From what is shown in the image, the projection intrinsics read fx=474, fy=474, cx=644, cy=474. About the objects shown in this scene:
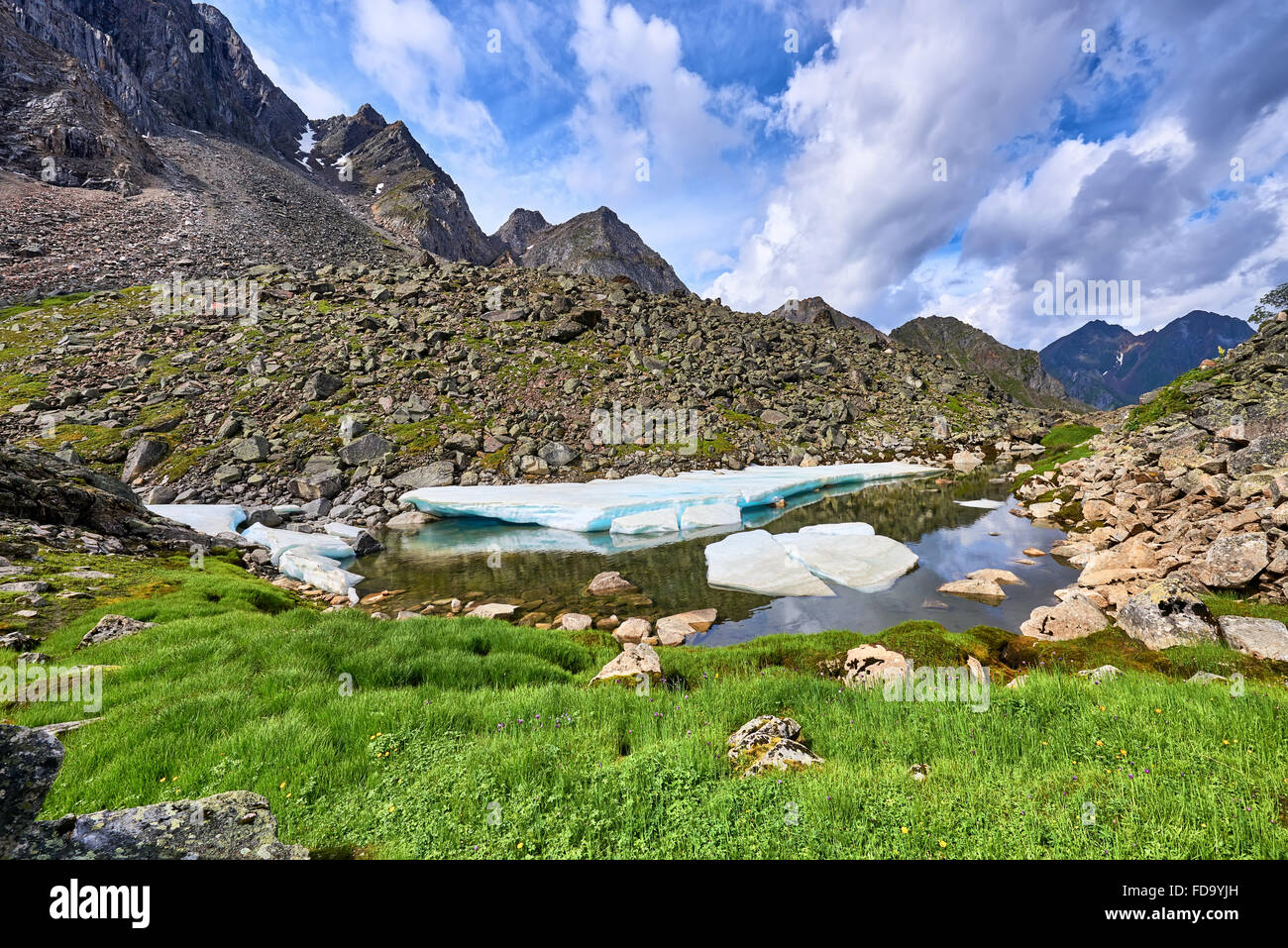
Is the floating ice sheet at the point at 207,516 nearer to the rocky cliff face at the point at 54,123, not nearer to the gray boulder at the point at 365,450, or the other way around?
the gray boulder at the point at 365,450

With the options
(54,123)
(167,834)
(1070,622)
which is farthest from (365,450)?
(54,123)

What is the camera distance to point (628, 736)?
723 cm

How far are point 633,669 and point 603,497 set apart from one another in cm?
2964

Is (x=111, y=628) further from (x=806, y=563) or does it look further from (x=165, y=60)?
(x=165, y=60)

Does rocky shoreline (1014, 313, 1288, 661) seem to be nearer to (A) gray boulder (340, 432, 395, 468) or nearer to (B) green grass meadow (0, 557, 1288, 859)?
(B) green grass meadow (0, 557, 1288, 859)

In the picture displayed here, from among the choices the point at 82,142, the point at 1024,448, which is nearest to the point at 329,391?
the point at 82,142

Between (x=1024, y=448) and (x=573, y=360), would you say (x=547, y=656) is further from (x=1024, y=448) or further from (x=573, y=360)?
(x=1024, y=448)

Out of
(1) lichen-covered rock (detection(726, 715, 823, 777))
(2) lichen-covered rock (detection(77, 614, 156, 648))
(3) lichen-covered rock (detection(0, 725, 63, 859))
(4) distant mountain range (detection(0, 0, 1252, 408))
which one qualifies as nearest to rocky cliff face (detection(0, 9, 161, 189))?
(4) distant mountain range (detection(0, 0, 1252, 408))

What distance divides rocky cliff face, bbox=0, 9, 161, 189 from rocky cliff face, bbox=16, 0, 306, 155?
14.7 metres

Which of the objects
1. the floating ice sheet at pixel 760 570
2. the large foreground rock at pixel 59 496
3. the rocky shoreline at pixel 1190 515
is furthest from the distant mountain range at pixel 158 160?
the floating ice sheet at pixel 760 570

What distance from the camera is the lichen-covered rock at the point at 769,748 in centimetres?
598

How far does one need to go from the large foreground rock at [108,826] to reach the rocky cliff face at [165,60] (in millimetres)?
179061

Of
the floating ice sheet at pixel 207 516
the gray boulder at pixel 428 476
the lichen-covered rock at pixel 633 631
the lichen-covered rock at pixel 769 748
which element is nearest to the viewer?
the lichen-covered rock at pixel 769 748

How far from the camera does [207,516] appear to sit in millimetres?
33875
